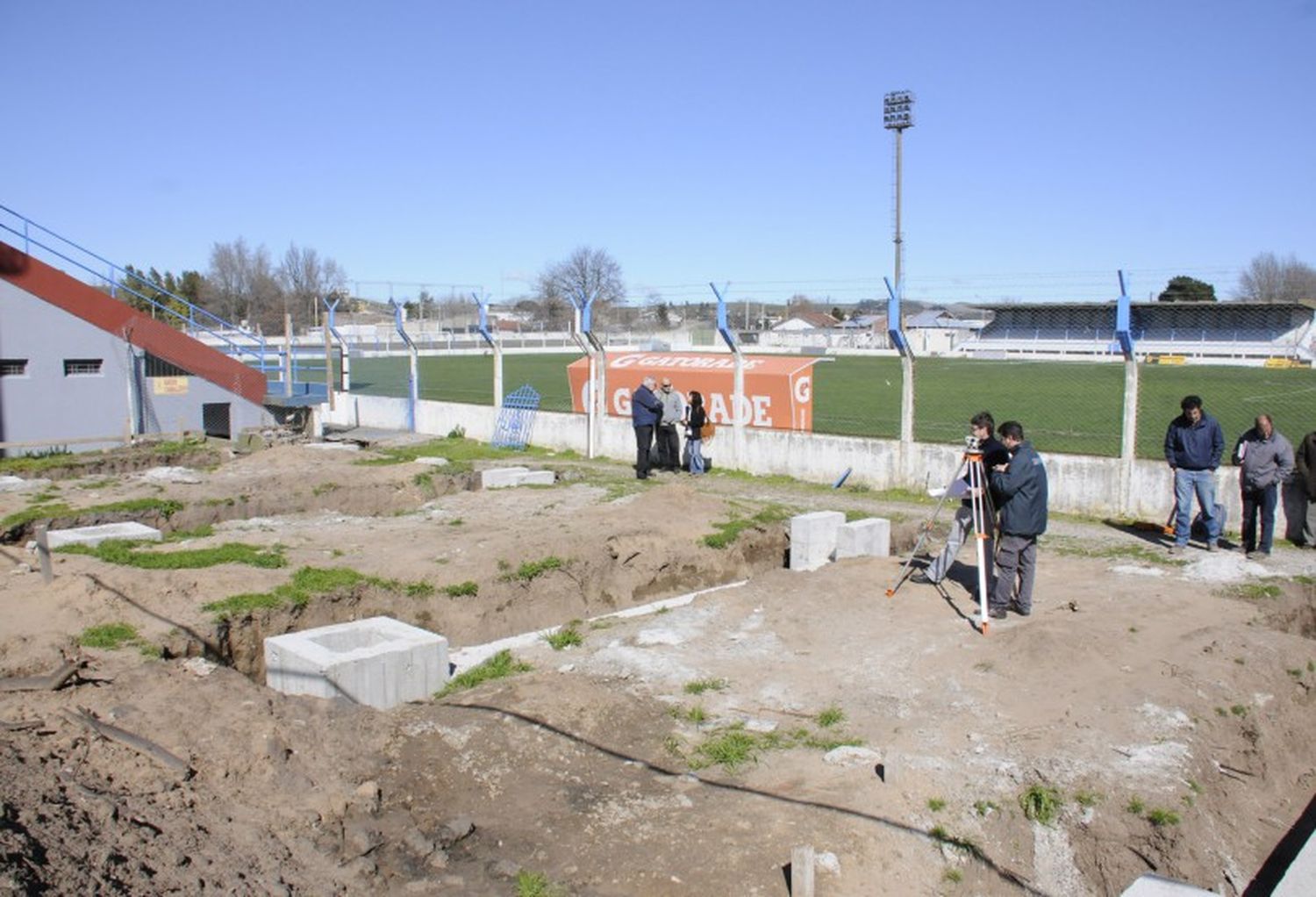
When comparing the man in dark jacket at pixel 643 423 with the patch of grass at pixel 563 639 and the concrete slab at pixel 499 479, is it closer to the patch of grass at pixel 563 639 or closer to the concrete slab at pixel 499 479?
the concrete slab at pixel 499 479

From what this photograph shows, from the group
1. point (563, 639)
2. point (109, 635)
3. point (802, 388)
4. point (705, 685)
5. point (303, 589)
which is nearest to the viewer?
point (705, 685)

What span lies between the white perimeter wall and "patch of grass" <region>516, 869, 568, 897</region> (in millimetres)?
10946

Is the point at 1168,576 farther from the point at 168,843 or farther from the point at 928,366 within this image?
the point at 928,366

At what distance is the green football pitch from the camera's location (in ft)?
71.6

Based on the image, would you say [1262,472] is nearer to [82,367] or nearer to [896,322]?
[896,322]

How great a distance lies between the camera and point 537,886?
537 centimetres

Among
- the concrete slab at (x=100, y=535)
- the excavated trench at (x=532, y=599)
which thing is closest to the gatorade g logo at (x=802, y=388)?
the excavated trench at (x=532, y=599)

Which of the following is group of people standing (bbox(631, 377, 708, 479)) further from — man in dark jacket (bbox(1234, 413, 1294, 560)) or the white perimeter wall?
man in dark jacket (bbox(1234, 413, 1294, 560))

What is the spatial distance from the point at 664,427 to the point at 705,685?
10862 millimetres

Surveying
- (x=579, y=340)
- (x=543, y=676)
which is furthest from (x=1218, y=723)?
(x=579, y=340)

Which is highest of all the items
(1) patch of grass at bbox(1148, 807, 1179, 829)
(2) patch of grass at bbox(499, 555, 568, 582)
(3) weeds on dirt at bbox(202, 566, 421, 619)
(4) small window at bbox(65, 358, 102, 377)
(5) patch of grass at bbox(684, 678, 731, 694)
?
(4) small window at bbox(65, 358, 102, 377)

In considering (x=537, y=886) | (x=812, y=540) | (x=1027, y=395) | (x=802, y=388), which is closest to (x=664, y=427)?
(x=802, y=388)

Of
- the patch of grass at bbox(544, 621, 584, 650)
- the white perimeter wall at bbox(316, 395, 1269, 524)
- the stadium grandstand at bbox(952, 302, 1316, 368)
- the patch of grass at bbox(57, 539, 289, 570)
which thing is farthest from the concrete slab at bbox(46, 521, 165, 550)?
the stadium grandstand at bbox(952, 302, 1316, 368)

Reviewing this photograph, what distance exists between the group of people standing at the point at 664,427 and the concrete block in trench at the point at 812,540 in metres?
6.25
